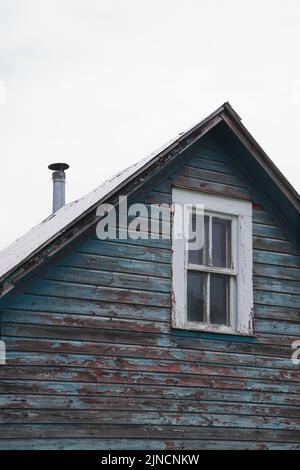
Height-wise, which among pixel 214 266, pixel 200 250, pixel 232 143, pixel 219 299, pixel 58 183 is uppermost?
pixel 58 183

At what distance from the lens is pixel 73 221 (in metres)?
9.89

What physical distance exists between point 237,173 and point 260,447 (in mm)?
3549

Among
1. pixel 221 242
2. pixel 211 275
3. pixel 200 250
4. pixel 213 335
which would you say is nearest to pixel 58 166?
pixel 221 242

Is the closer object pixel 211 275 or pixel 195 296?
pixel 195 296

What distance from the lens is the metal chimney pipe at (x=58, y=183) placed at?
59.6 feet

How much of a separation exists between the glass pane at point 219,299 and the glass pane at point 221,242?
197mm

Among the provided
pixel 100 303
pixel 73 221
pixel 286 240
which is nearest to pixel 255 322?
pixel 286 240

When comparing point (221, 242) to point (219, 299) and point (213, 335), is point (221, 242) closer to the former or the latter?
point (219, 299)

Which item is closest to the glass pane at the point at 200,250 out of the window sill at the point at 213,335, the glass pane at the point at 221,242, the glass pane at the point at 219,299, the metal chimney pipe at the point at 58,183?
the glass pane at the point at 221,242

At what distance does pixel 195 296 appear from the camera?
1101 cm

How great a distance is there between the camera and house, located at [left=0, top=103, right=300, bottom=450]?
968 centimetres

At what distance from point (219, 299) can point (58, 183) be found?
7.89 meters

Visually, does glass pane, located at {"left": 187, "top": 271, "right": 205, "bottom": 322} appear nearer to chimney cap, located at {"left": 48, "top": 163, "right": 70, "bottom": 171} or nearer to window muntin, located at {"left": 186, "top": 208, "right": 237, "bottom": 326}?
window muntin, located at {"left": 186, "top": 208, "right": 237, "bottom": 326}

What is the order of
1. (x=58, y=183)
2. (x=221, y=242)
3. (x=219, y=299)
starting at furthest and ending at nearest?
(x=58, y=183) → (x=221, y=242) → (x=219, y=299)
